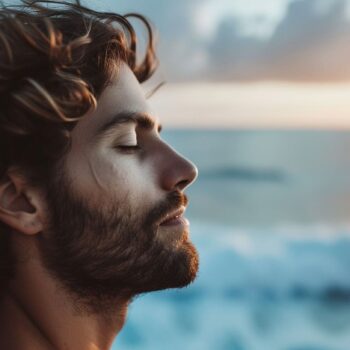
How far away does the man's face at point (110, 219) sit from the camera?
1882 mm

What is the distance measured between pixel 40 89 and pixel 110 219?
0.42m

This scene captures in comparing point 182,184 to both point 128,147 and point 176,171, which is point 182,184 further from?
point 128,147

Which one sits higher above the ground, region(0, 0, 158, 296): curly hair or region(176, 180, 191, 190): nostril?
region(0, 0, 158, 296): curly hair

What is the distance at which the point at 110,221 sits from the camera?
189cm

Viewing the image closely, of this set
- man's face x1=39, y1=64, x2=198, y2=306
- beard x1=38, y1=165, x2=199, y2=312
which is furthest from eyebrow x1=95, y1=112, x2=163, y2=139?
beard x1=38, y1=165, x2=199, y2=312

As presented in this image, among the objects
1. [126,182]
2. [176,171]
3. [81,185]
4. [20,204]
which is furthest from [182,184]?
[20,204]

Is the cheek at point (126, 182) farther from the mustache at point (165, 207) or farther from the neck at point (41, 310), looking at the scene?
the neck at point (41, 310)

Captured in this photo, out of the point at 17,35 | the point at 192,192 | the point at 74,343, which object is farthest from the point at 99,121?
the point at 192,192

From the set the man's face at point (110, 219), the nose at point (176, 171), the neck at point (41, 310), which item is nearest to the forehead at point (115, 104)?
the man's face at point (110, 219)

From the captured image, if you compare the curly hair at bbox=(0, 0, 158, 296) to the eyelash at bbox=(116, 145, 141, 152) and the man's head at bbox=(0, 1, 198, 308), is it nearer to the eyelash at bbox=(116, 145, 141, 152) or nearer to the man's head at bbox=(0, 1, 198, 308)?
the man's head at bbox=(0, 1, 198, 308)

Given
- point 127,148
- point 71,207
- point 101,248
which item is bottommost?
point 101,248

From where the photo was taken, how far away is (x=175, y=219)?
76.2 inches

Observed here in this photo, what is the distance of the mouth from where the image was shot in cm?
191

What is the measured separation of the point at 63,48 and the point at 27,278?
0.67m
